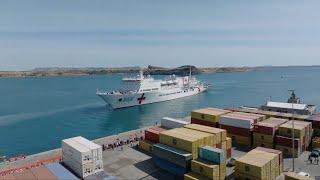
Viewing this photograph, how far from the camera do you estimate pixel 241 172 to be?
3391 centimetres

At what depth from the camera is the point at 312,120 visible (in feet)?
168

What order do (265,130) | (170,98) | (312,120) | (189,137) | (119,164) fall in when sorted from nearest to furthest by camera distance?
(189,137) → (119,164) → (265,130) → (312,120) → (170,98)

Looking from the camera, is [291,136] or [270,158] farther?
[291,136]

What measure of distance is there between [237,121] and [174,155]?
16750 millimetres

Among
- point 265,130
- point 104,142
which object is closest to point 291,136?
point 265,130

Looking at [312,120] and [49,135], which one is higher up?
[312,120]

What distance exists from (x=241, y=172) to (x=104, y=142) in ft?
90.9

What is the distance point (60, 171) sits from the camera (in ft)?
119

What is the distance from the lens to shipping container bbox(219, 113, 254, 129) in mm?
48500

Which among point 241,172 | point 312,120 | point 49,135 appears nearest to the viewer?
point 241,172

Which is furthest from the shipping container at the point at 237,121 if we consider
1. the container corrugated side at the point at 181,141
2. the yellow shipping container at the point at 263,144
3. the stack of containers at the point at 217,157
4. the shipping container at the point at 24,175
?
the shipping container at the point at 24,175

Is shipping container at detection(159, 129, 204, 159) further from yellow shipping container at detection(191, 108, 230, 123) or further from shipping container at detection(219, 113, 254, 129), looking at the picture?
yellow shipping container at detection(191, 108, 230, 123)

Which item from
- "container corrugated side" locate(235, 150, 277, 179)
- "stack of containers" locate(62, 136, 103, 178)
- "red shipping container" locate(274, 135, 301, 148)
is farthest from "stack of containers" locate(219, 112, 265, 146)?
"stack of containers" locate(62, 136, 103, 178)

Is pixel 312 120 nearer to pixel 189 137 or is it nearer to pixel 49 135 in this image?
pixel 189 137
